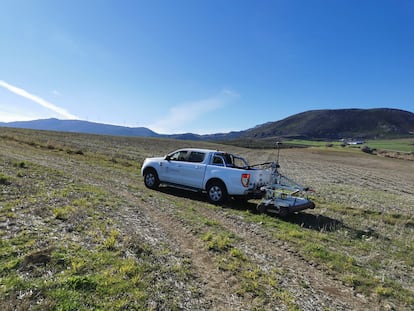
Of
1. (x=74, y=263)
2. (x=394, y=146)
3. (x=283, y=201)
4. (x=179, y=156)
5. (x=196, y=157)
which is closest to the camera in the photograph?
(x=74, y=263)

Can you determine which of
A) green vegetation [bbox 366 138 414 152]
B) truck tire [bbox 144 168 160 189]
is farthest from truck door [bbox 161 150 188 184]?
green vegetation [bbox 366 138 414 152]

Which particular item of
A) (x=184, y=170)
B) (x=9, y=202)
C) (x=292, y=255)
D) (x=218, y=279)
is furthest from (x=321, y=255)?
(x=9, y=202)

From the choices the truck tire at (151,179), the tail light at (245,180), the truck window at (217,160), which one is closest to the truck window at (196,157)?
the truck window at (217,160)

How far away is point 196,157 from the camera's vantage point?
11.9 m

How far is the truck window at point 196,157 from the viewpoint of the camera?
463 inches

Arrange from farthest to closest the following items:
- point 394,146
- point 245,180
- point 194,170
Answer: point 394,146
point 194,170
point 245,180

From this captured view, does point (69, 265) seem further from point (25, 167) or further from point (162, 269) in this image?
point (25, 167)

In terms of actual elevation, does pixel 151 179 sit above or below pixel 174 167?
below

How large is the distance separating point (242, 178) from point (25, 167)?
10.2 metres

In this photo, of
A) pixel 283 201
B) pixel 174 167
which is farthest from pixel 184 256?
pixel 174 167

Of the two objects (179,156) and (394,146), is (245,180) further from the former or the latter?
(394,146)

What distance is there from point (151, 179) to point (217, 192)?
11.7 feet

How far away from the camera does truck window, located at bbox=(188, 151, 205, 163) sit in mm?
11770

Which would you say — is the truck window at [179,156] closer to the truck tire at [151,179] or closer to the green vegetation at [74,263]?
the truck tire at [151,179]
